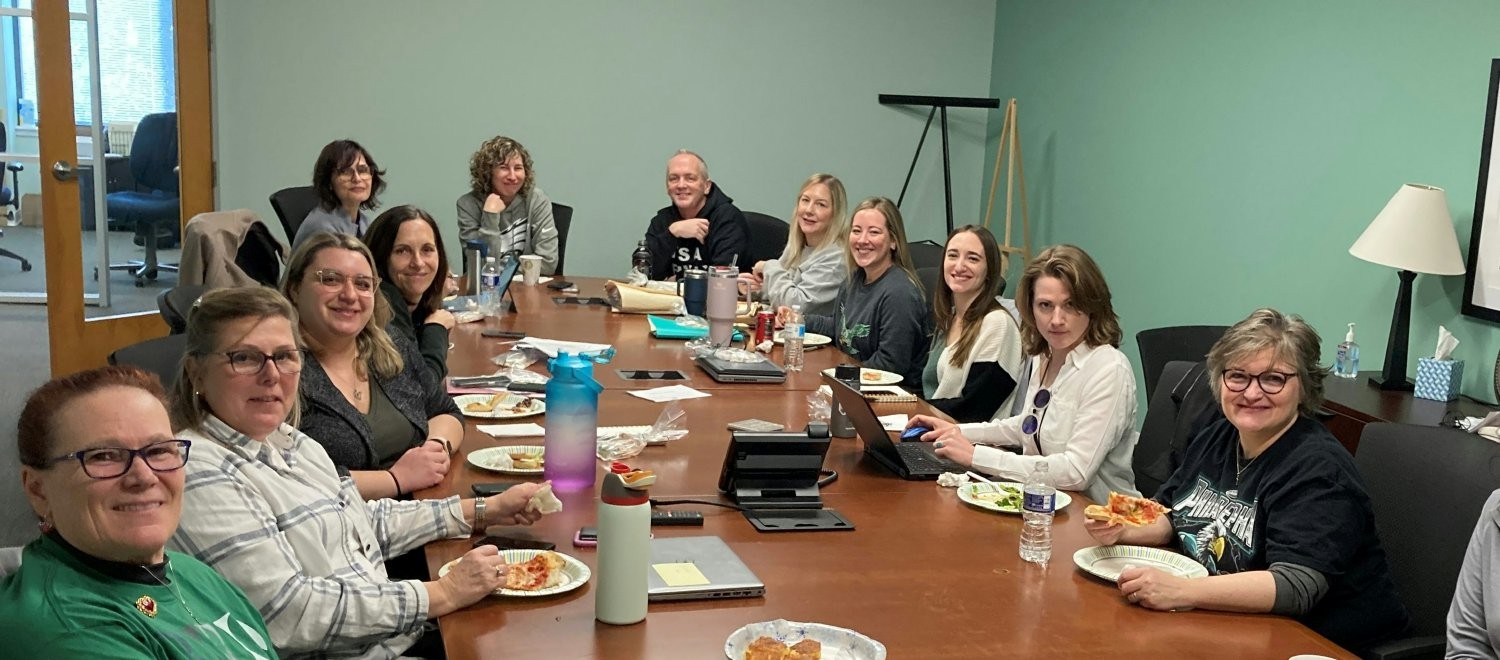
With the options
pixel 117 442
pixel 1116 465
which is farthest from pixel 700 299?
pixel 117 442

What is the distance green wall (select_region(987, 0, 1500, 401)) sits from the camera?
12.8 feet

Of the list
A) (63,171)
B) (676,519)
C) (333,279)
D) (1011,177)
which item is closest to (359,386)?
(333,279)

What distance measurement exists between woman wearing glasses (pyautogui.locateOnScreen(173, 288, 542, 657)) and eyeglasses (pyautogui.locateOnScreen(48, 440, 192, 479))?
29cm

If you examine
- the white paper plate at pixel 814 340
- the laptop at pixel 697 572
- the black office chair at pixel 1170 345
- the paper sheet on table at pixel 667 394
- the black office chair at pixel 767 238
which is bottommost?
the laptop at pixel 697 572

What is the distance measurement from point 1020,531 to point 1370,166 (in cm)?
274

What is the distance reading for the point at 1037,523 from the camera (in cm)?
203

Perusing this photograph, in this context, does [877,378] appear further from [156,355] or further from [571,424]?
[156,355]

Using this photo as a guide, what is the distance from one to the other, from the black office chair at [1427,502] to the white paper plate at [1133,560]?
14.7 inches

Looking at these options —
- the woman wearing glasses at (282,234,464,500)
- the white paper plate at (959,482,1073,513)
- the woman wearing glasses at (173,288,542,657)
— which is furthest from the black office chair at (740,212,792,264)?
the woman wearing glasses at (173,288,542,657)

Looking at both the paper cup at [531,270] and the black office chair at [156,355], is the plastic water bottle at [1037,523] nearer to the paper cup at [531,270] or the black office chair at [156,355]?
the black office chair at [156,355]

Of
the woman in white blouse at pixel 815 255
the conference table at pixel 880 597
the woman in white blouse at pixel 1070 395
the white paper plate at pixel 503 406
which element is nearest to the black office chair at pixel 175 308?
the white paper plate at pixel 503 406

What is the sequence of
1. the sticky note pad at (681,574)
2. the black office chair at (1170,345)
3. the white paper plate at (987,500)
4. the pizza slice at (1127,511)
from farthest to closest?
the black office chair at (1170,345), the white paper plate at (987,500), the pizza slice at (1127,511), the sticky note pad at (681,574)

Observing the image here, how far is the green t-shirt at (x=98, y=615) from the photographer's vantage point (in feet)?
4.23

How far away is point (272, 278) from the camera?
4832 mm
